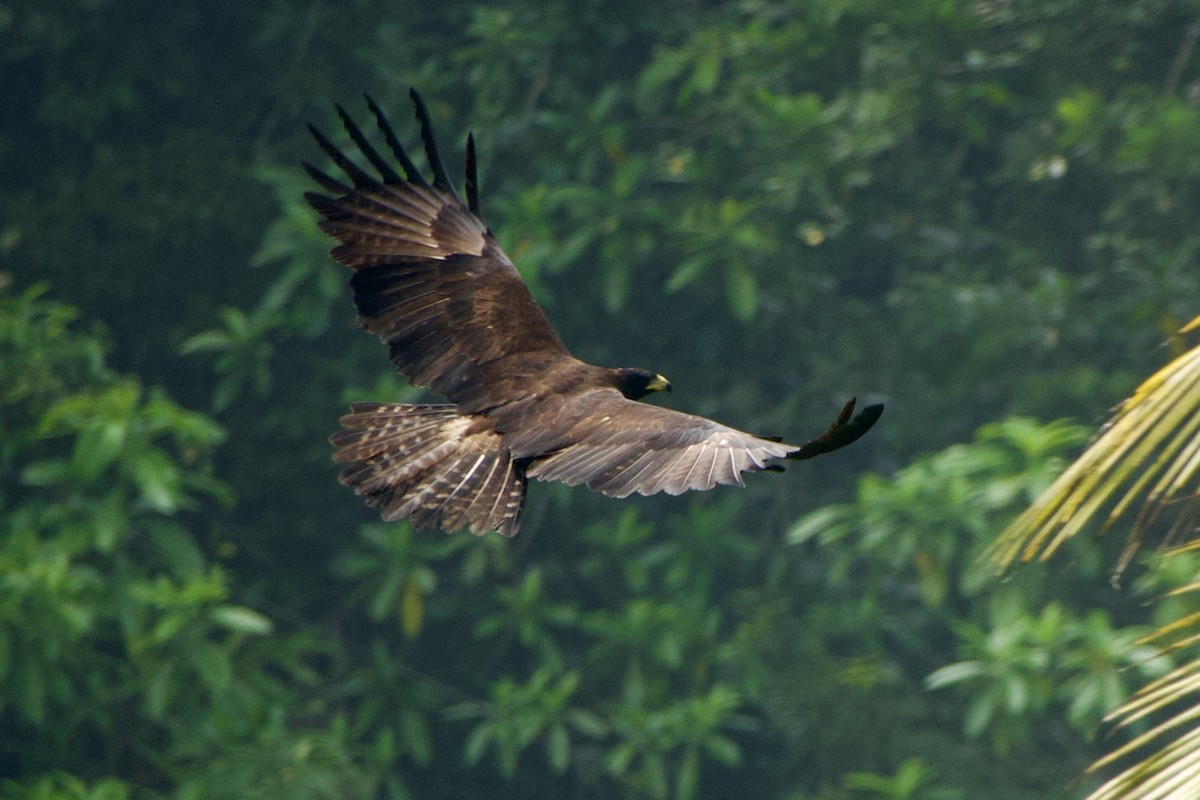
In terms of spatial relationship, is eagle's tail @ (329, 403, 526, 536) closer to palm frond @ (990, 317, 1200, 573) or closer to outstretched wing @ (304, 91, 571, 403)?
outstretched wing @ (304, 91, 571, 403)

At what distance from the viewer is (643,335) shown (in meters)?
8.30

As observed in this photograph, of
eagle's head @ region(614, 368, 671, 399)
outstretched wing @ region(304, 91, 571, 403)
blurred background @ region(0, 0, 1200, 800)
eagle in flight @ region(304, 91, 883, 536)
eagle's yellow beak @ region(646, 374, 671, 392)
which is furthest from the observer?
blurred background @ region(0, 0, 1200, 800)

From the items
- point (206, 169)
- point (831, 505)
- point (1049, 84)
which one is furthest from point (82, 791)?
point (1049, 84)

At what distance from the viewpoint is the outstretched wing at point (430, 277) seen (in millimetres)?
4066

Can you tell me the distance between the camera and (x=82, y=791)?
5.98 metres

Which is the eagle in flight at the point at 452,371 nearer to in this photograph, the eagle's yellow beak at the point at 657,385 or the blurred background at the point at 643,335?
the eagle's yellow beak at the point at 657,385

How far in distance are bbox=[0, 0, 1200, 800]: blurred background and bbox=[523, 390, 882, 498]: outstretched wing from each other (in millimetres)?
3278

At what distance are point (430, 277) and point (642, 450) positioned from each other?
115 centimetres

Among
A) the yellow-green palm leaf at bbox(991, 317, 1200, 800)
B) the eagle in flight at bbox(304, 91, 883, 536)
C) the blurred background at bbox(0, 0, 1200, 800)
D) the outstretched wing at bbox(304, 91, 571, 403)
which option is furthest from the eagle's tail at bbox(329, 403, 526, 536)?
the blurred background at bbox(0, 0, 1200, 800)

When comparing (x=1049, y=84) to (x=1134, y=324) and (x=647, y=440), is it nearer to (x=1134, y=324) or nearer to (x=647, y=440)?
(x=1134, y=324)

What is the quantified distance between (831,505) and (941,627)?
0.82 metres

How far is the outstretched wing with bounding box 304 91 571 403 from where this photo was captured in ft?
13.3

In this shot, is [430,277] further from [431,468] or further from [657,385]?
[657,385]

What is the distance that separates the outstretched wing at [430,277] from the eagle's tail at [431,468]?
0.13 meters
